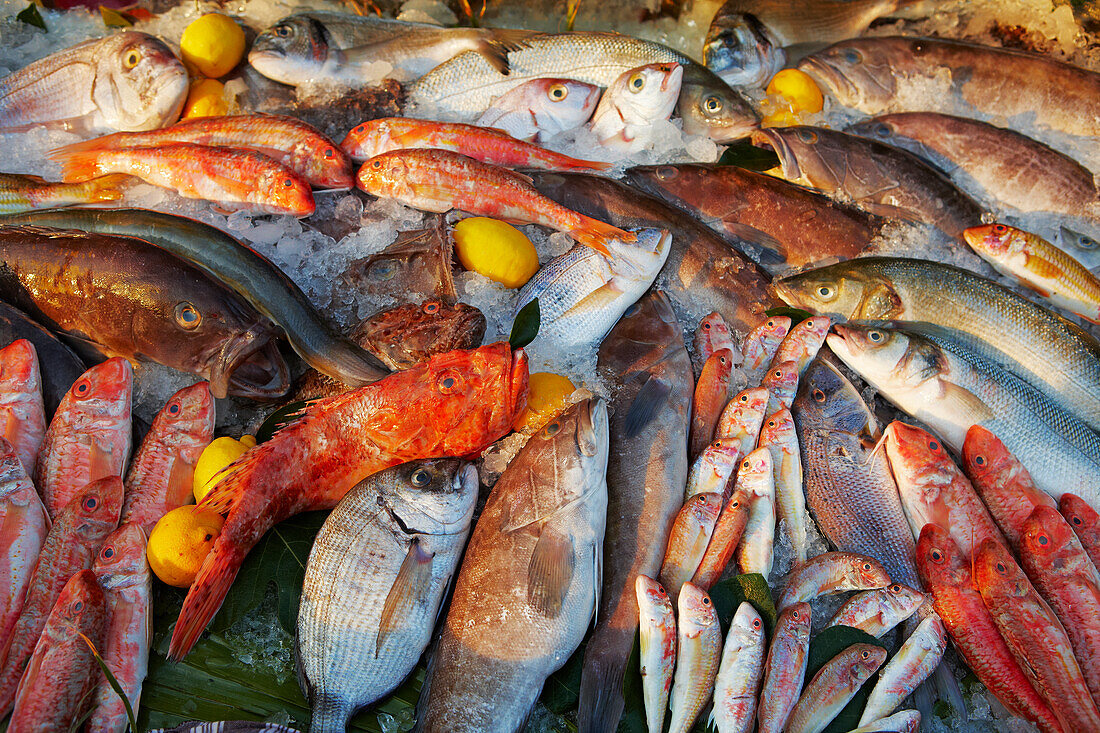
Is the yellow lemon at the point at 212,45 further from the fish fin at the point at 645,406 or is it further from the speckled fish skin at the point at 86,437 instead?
the fish fin at the point at 645,406

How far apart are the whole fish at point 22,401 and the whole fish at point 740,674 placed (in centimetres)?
299

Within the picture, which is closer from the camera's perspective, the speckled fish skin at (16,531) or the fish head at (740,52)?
the speckled fish skin at (16,531)

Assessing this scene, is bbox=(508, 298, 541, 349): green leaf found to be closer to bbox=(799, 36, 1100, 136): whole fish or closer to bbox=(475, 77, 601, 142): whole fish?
bbox=(475, 77, 601, 142): whole fish

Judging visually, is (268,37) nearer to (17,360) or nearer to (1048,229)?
(17,360)

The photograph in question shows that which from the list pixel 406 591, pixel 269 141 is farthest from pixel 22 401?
pixel 406 591

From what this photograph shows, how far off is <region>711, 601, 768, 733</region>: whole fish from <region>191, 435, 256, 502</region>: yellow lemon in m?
2.10

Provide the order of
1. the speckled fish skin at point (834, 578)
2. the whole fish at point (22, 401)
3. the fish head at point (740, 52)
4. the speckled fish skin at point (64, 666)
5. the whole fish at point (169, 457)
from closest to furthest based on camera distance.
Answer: the speckled fish skin at point (64, 666), the speckled fish skin at point (834, 578), the whole fish at point (169, 457), the whole fish at point (22, 401), the fish head at point (740, 52)

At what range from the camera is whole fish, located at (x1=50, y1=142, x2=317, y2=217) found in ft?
10.9

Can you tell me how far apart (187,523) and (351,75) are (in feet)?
10.4

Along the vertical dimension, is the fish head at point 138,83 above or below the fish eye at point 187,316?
above

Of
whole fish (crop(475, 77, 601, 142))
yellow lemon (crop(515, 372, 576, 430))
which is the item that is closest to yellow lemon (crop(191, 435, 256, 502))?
yellow lemon (crop(515, 372, 576, 430))

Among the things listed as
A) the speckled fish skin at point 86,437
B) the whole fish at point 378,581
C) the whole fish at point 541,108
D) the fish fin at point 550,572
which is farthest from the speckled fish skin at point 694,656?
the whole fish at point 541,108

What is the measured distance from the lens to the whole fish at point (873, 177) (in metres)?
3.65

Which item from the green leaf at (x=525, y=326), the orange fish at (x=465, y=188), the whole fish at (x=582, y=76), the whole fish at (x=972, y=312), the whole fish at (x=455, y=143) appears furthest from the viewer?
the whole fish at (x=582, y=76)
